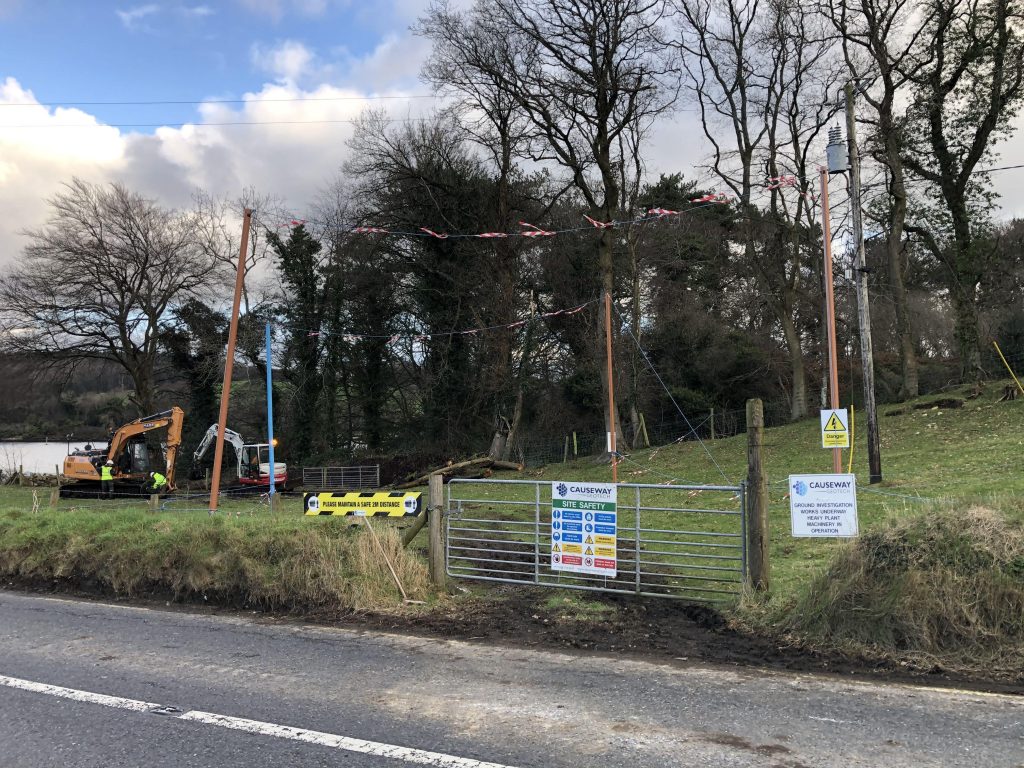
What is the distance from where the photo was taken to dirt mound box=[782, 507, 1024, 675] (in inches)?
231

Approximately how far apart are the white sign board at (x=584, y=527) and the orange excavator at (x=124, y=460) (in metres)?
27.8

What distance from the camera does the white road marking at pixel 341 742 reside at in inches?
167

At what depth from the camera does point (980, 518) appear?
6293 millimetres

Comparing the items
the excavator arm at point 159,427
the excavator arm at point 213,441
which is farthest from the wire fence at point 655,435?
the excavator arm at point 159,427

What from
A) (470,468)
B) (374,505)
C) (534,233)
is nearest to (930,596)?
(374,505)

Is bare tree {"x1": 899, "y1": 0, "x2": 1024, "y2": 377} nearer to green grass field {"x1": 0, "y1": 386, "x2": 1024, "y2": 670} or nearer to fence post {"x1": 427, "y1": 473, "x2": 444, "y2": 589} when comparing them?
green grass field {"x1": 0, "y1": 386, "x2": 1024, "y2": 670}

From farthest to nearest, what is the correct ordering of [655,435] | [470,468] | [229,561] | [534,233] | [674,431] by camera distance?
[655,435], [674,431], [470,468], [534,233], [229,561]

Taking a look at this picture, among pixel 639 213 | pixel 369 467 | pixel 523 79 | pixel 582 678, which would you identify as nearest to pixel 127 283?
pixel 369 467

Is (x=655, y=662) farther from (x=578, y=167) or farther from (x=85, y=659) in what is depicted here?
(x=578, y=167)

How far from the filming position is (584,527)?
28.1 ft

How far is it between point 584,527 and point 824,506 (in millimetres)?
2691

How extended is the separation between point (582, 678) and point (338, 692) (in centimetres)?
199

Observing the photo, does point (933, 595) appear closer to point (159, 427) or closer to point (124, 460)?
point (159, 427)

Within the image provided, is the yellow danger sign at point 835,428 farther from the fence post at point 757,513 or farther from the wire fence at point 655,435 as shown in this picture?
the wire fence at point 655,435
